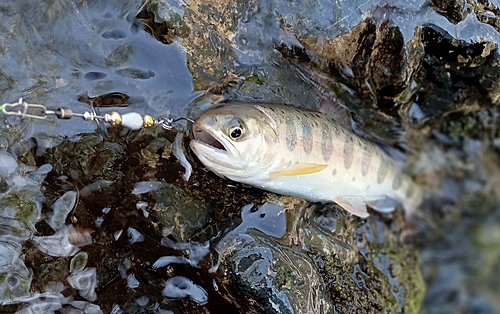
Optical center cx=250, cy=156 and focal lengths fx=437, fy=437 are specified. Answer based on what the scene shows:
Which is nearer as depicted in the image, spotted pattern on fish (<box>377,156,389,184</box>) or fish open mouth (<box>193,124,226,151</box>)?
fish open mouth (<box>193,124,226,151</box>)

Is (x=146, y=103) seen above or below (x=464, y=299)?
above

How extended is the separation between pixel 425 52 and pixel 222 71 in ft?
5.24

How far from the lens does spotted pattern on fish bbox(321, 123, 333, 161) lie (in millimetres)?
2979

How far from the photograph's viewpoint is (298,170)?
285 centimetres

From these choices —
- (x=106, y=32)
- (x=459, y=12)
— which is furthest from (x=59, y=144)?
(x=459, y=12)

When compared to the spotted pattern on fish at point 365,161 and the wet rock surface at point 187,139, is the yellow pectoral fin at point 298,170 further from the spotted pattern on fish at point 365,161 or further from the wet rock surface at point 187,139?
the spotted pattern on fish at point 365,161

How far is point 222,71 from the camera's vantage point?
3002 millimetres

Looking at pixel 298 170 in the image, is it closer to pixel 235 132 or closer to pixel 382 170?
pixel 235 132

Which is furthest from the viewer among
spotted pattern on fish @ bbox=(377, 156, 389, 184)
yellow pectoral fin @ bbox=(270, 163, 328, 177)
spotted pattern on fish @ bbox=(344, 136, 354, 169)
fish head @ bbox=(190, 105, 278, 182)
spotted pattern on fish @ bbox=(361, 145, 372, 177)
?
spotted pattern on fish @ bbox=(377, 156, 389, 184)

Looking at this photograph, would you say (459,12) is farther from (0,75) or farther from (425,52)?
(0,75)

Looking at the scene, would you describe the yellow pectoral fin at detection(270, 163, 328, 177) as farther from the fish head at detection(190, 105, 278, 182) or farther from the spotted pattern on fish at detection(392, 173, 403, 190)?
the spotted pattern on fish at detection(392, 173, 403, 190)

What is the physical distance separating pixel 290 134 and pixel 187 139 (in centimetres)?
68

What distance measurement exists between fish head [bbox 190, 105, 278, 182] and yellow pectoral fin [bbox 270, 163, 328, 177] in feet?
0.29

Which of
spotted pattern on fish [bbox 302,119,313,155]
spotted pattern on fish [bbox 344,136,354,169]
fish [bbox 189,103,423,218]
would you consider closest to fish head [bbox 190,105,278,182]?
fish [bbox 189,103,423,218]
